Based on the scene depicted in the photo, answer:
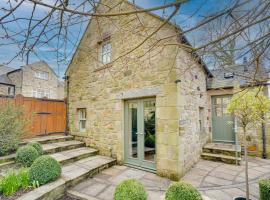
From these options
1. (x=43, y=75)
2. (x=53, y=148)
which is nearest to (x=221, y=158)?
(x=53, y=148)

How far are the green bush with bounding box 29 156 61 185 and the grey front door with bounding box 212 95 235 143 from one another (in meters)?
7.19

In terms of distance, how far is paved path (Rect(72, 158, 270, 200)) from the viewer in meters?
3.81

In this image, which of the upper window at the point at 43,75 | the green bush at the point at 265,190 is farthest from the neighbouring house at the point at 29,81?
the green bush at the point at 265,190

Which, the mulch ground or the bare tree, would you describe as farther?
the mulch ground

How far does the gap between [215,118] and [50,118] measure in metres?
7.87

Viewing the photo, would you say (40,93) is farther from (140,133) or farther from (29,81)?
(140,133)

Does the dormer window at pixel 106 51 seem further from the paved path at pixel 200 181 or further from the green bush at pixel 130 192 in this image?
the green bush at pixel 130 192

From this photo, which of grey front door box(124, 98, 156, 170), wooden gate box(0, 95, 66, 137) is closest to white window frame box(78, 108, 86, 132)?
wooden gate box(0, 95, 66, 137)

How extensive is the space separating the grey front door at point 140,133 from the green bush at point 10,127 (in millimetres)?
3426

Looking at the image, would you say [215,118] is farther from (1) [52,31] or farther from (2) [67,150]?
(1) [52,31]

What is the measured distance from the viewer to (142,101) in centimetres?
551

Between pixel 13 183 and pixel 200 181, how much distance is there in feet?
14.7

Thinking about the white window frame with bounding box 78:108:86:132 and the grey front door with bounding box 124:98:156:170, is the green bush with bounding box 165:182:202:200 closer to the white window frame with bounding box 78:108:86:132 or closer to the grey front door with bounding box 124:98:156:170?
the grey front door with bounding box 124:98:156:170

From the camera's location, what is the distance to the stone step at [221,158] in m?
5.97
